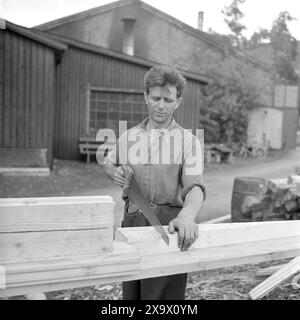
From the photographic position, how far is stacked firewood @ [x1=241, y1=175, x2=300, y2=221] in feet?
15.6

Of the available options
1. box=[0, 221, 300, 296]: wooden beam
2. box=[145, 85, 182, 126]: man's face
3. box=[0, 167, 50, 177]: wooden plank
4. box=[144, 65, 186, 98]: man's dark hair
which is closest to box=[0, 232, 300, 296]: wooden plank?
box=[0, 221, 300, 296]: wooden beam

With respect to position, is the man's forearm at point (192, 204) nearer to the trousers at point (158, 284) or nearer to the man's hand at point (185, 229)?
the man's hand at point (185, 229)

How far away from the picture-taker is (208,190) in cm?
885

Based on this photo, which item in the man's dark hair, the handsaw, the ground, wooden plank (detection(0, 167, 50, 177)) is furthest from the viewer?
wooden plank (detection(0, 167, 50, 177))

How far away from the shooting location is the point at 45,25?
18.0 m

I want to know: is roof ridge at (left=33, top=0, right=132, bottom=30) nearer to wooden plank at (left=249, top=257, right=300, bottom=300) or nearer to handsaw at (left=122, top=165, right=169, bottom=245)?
wooden plank at (left=249, top=257, right=300, bottom=300)

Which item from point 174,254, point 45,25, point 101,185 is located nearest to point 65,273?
point 174,254

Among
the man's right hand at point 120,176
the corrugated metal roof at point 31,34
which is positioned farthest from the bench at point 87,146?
the man's right hand at point 120,176

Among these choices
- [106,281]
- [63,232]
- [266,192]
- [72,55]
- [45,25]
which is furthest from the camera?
[45,25]

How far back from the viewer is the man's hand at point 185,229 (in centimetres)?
180

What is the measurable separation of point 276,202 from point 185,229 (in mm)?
3346

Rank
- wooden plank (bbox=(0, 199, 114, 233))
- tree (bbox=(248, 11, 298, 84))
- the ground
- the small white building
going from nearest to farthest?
wooden plank (bbox=(0, 199, 114, 233))
the ground
the small white building
tree (bbox=(248, 11, 298, 84))

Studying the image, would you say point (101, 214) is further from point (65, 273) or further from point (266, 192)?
point (266, 192)
